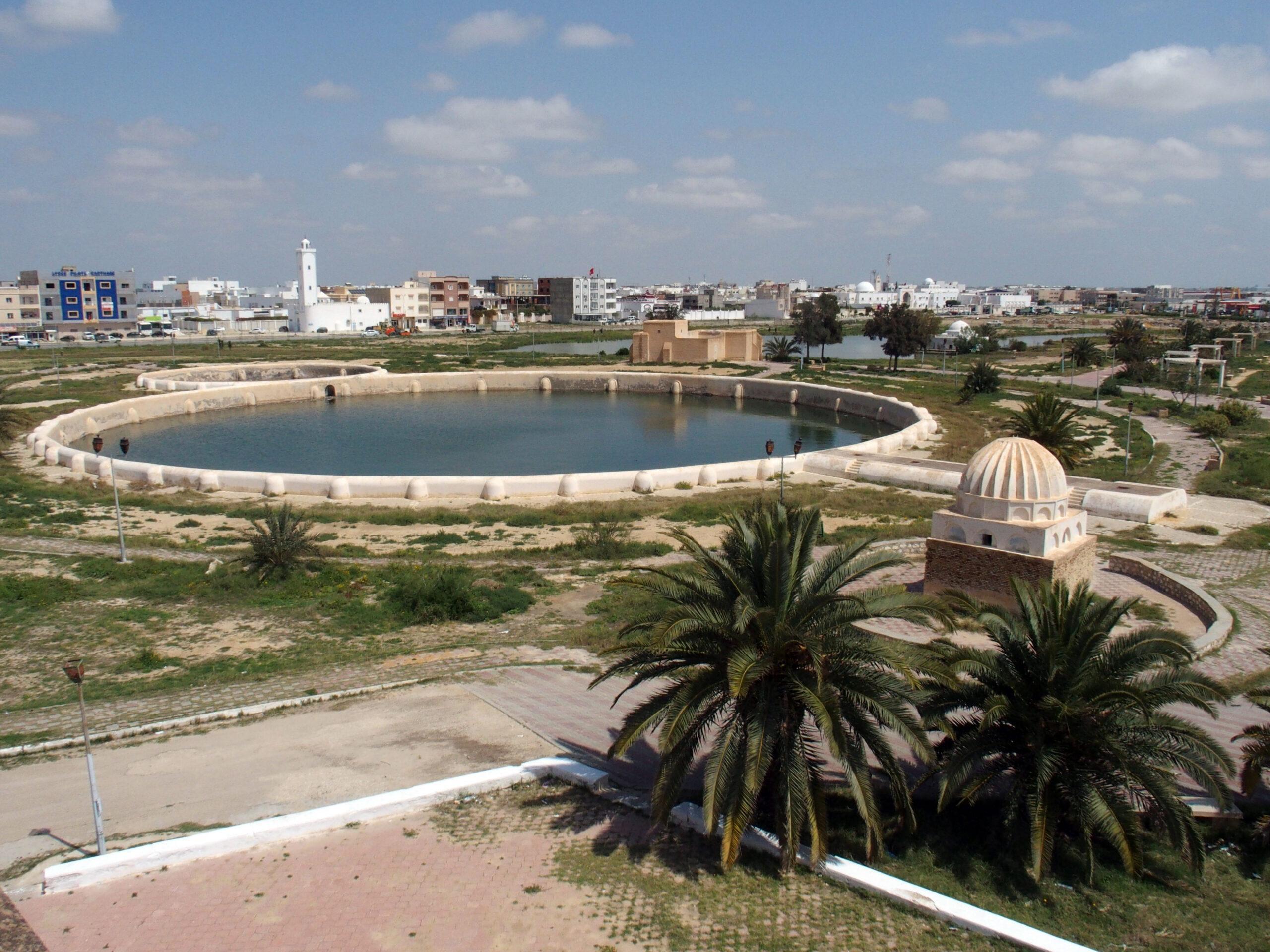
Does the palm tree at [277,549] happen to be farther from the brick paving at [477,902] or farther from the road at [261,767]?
the brick paving at [477,902]

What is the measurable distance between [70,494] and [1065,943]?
73.9 ft

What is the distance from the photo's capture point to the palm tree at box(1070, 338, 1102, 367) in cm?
5141

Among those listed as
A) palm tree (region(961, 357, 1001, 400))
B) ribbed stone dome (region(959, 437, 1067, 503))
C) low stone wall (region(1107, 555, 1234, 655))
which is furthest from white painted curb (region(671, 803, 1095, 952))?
Answer: palm tree (region(961, 357, 1001, 400))

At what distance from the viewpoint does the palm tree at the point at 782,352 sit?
2335 inches

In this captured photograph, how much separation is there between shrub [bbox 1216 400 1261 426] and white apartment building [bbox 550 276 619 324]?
85.6 meters

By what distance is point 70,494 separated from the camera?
21.6 m

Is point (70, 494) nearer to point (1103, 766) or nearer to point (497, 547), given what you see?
point (497, 547)

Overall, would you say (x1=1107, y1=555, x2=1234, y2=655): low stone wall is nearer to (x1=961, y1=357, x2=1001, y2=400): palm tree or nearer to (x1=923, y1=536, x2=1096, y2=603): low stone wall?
(x1=923, y1=536, x2=1096, y2=603): low stone wall

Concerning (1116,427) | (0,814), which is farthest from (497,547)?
(1116,427)

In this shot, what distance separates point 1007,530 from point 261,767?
375 inches

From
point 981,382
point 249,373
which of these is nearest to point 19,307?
point 249,373

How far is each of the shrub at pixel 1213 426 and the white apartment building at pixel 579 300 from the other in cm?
8706

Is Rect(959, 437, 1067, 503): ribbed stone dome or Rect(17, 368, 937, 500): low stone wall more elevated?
Rect(959, 437, 1067, 503): ribbed stone dome

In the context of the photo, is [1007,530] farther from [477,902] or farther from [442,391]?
[442,391]
